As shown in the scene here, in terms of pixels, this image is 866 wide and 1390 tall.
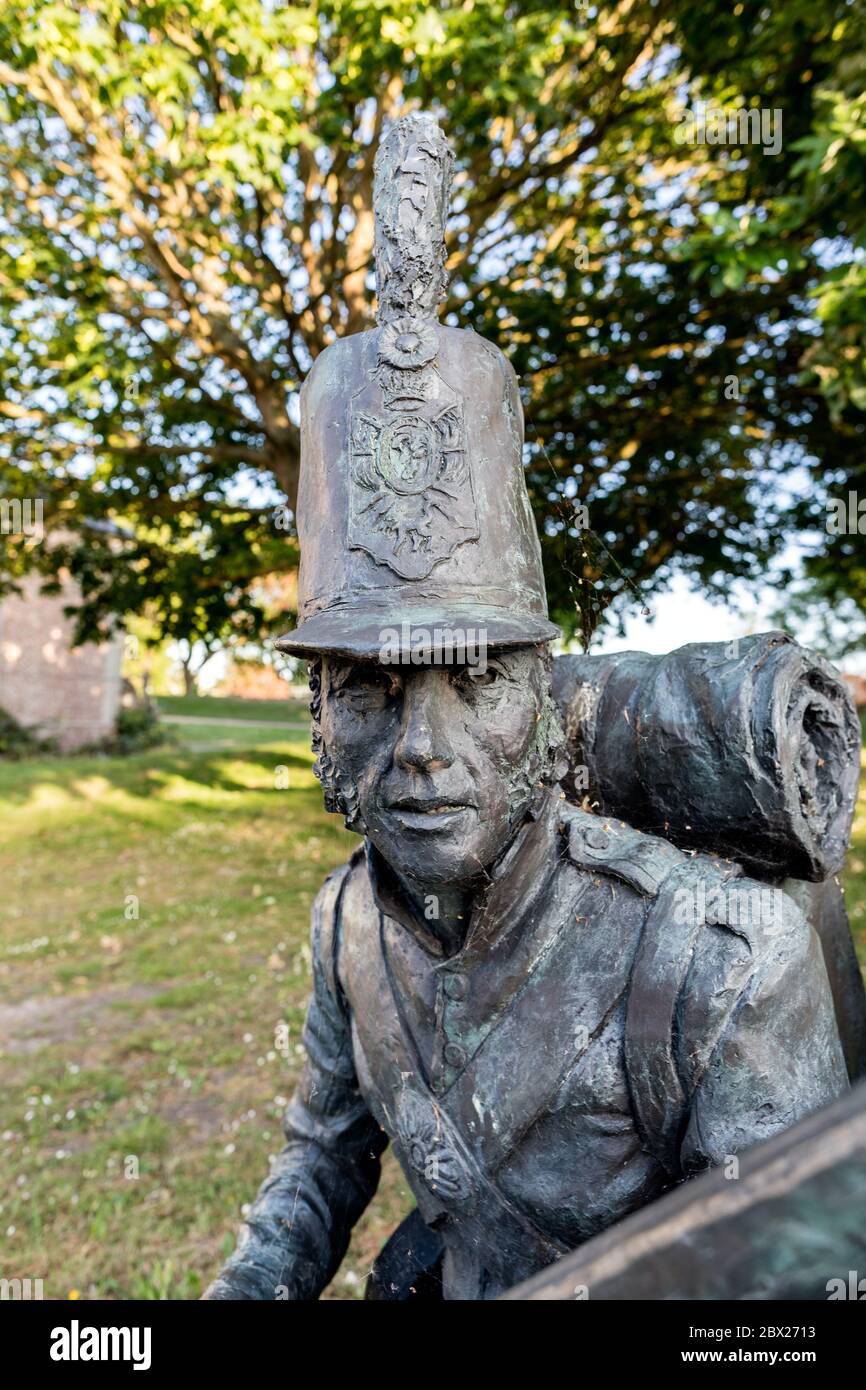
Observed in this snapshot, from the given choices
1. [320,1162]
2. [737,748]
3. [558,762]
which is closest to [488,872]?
[558,762]

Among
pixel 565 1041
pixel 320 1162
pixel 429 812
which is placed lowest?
pixel 320 1162

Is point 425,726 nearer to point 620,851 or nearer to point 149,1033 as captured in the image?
point 620,851

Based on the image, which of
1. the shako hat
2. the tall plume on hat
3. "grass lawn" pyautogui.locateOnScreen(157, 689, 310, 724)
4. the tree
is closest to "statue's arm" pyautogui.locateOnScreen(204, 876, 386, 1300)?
the shako hat

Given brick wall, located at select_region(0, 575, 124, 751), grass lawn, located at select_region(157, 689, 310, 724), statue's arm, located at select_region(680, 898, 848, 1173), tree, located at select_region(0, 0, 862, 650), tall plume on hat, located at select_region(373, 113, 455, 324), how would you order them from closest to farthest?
statue's arm, located at select_region(680, 898, 848, 1173), tall plume on hat, located at select_region(373, 113, 455, 324), tree, located at select_region(0, 0, 862, 650), brick wall, located at select_region(0, 575, 124, 751), grass lawn, located at select_region(157, 689, 310, 724)

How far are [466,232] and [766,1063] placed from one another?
7.44 m

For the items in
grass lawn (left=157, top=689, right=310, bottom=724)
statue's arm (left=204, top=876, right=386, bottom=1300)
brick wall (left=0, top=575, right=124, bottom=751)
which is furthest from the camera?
grass lawn (left=157, top=689, right=310, bottom=724)

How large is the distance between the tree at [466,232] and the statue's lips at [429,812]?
13.9ft

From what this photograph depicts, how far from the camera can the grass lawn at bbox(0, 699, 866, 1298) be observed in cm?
432

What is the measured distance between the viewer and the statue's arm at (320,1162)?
2.09m

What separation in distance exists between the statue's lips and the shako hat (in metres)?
0.25

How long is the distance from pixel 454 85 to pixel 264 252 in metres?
1.88

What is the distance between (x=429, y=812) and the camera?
1552 mm

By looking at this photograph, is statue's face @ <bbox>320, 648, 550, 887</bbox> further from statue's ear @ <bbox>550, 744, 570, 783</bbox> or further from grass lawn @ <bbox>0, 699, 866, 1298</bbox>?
grass lawn @ <bbox>0, 699, 866, 1298</bbox>

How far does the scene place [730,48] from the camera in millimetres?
6902
